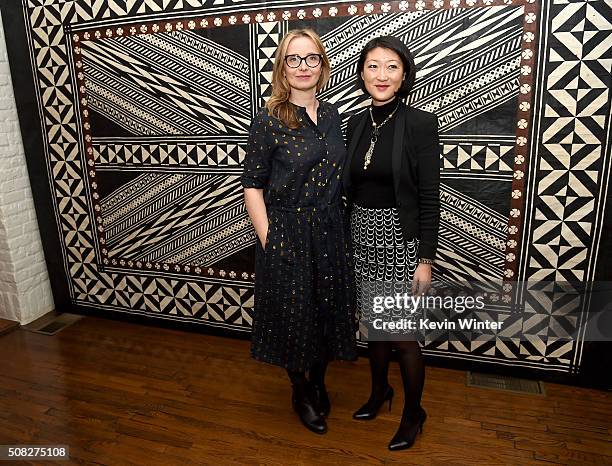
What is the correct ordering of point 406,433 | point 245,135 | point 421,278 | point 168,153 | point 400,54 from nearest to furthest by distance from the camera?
1. point 400,54
2. point 421,278
3. point 406,433
4. point 245,135
5. point 168,153

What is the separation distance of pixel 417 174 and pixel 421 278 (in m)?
0.38

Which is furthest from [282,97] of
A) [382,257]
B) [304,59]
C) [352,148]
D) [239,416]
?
[239,416]

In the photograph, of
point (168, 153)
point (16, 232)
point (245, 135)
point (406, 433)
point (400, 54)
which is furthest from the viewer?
point (16, 232)

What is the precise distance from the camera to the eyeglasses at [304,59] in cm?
168

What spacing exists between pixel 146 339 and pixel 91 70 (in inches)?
62.5

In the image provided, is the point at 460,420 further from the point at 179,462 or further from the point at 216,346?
the point at 216,346

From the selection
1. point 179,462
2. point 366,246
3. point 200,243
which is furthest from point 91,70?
point 179,462

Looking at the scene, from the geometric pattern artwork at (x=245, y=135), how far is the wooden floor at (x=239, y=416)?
0.95ft

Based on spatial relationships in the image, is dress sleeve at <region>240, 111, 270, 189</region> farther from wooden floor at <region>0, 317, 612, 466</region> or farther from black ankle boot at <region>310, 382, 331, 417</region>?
wooden floor at <region>0, 317, 612, 466</region>

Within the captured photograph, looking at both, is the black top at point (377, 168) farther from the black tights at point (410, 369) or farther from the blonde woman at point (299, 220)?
the black tights at point (410, 369)

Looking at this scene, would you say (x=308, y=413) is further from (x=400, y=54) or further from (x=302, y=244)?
A: (x=400, y=54)

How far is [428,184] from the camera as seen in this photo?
1692 millimetres

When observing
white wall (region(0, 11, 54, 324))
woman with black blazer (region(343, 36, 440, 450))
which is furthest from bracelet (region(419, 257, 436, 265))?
white wall (region(0, 11, 54, 324))

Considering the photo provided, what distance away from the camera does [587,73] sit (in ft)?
6.29
